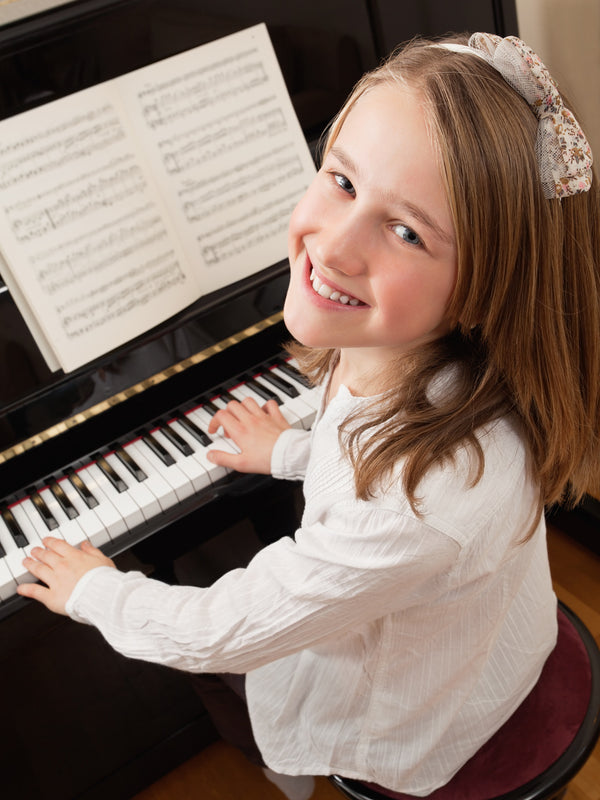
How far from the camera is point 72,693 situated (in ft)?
5.17

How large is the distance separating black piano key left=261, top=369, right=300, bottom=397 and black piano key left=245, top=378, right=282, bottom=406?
0.02m

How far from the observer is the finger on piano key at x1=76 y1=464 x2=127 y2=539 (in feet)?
4.36

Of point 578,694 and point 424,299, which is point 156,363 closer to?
point 424,299

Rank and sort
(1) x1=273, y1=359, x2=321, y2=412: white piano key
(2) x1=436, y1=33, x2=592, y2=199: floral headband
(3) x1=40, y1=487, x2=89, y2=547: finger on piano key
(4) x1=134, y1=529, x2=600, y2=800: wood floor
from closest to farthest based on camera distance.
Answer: (2) x1=436, y1=33, x2=592, y2=199: floral headband < (3) x1=40, y1=487, x2=89, y2=547: finger on piano key < (1) x1=273, y1=359, x2=321, y2=412: white piano key < (4) x1=134, y1=529, x2=600, y2=800: wood floor

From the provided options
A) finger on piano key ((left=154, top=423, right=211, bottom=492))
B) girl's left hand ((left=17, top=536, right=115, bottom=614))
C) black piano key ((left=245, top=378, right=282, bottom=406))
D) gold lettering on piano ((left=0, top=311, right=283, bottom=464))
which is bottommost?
black piano key ((left=245, top=378, right=282, bottom=406))

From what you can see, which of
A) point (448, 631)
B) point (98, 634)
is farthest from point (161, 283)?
point (448, 631)

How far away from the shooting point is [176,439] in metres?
1.49

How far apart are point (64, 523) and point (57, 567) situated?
0.43 feet

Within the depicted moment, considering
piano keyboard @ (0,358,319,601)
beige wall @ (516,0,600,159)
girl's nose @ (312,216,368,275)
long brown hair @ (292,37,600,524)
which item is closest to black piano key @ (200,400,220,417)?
piano keyboard @ (0,358,319,601)

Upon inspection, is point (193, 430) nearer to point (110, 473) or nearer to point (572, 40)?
point (110, 473)

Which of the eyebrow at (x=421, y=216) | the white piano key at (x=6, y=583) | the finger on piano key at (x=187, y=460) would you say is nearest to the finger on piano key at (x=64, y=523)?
the white piano key at (x=6, y=583)

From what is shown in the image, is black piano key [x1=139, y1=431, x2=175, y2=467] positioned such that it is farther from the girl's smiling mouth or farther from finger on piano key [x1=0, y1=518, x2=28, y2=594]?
the girl's smiling mouth

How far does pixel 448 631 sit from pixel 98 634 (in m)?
0.78

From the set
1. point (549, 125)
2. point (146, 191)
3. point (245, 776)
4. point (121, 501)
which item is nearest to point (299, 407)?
point (121, 501)
